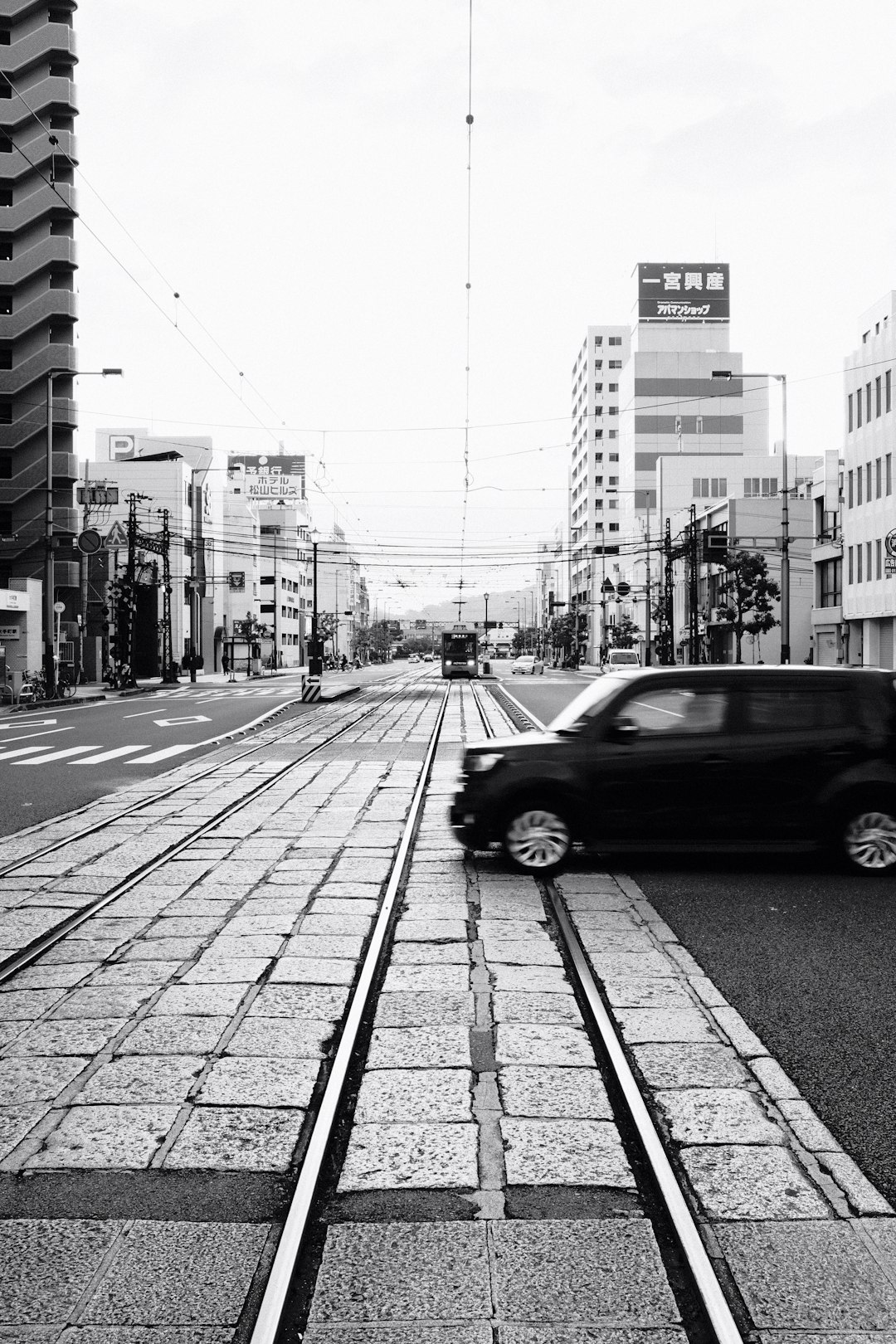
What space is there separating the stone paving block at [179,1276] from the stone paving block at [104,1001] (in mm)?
2272

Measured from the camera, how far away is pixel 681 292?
113 metres

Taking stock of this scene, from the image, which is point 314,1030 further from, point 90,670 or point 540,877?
point 90,670

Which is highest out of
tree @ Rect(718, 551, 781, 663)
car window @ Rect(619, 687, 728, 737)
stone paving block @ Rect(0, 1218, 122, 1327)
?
tree @ Rect(718, 551, 781, 663)

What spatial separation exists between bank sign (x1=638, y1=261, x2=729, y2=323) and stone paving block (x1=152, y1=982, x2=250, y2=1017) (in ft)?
368

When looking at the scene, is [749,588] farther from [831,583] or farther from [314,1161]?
[314,1161]

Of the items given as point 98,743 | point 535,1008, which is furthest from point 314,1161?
point 98,743

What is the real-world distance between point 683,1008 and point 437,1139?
1974mm

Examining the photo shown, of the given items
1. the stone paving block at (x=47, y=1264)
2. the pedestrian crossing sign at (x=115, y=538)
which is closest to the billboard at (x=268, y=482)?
the pedestrian crossing sign at (x=115, y=538)

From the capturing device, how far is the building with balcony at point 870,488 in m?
46.2

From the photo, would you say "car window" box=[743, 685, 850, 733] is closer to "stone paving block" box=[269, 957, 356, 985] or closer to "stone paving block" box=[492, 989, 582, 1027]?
"stone paving block" box=[492, 989, 582, 1027]

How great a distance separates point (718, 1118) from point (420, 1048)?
137 cm

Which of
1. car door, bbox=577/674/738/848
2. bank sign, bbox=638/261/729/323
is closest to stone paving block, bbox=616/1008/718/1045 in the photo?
car door, bbox=577/674/738/848

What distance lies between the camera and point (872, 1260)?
11.3 ft

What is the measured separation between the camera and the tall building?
2344 inches
